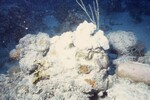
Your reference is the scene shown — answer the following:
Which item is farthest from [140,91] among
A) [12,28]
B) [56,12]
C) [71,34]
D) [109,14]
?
[56,12]

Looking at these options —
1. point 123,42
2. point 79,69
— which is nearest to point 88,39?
point 79,69

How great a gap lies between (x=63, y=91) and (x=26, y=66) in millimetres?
1087

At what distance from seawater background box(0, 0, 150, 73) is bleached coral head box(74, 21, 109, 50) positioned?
168 inches

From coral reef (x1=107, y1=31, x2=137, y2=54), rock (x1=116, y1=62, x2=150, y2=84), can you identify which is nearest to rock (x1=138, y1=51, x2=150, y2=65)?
coral reef (x1=107, y1=31, x2=137, y2=54)

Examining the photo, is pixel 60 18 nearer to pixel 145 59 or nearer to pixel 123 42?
pixel 123 42

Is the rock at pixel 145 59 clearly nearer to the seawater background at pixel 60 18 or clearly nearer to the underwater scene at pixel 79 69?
the underwater scene at pixel 79 69

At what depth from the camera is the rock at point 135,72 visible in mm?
4270

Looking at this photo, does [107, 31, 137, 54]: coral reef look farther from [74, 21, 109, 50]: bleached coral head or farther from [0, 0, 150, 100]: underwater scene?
[74, 21, 109, 50]: bleached coral head

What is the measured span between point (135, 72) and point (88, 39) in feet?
4.38

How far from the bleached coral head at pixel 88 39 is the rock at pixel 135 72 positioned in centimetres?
89

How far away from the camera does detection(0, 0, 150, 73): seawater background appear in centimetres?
891

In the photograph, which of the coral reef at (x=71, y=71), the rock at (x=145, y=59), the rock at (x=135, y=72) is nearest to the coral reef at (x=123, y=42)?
the rock at (x=145, y=59)

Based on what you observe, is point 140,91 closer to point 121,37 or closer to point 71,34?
point 71,34

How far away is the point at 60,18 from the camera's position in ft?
35.2
